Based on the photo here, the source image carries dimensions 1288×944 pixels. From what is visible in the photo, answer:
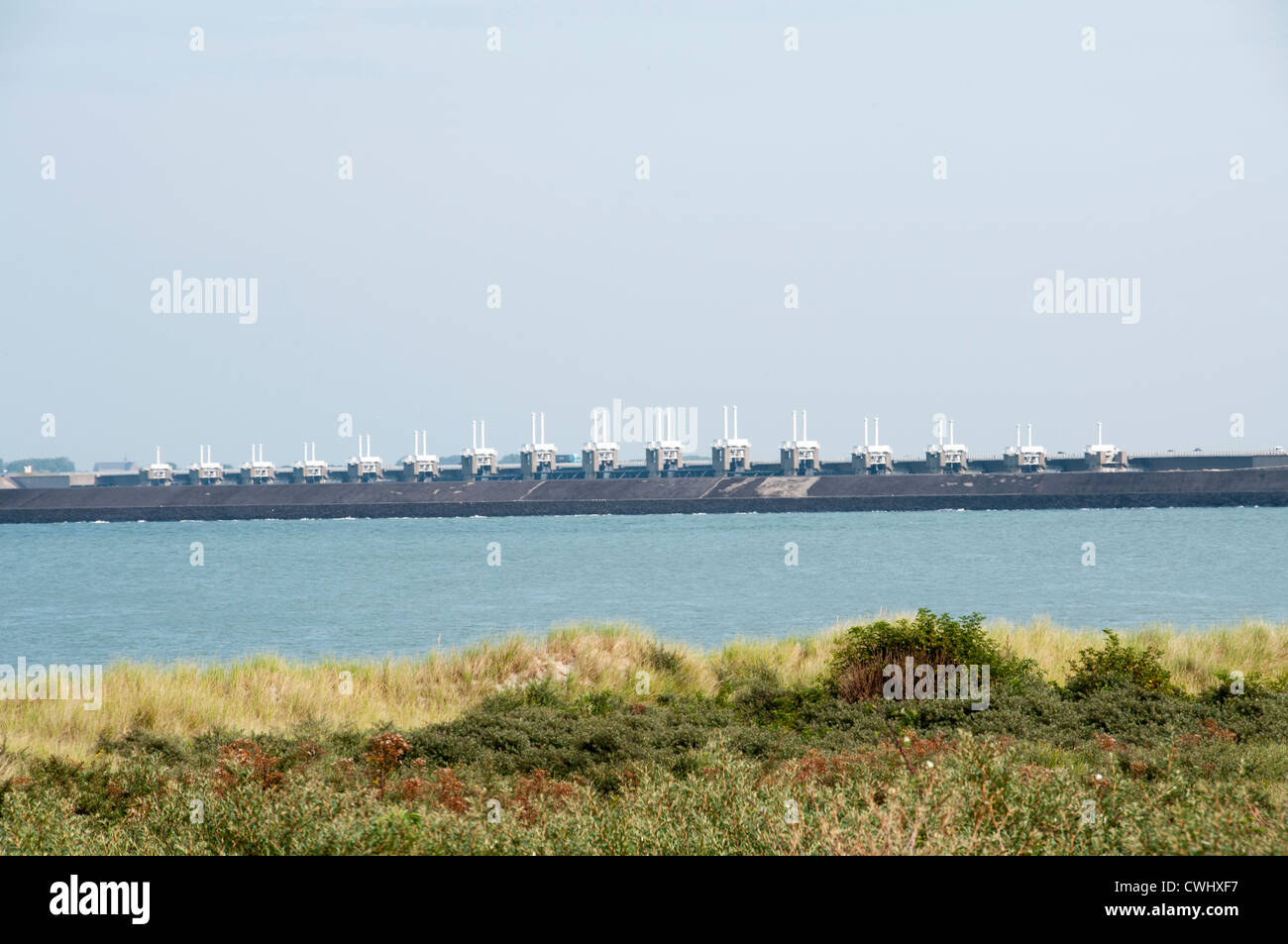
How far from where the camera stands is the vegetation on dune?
228 inches

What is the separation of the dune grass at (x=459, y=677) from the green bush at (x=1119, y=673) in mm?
831

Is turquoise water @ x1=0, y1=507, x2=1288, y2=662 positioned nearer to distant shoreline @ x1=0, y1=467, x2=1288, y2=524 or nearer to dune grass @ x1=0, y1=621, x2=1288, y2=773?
dune grass @ x1=0, y1=621, x2=1288, y2=773

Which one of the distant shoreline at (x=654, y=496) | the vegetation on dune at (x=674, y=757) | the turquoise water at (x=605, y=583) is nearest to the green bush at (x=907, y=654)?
the vegetation on dune at (x=674, y=757)

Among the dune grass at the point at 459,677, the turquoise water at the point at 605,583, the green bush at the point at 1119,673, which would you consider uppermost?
the green bush at the point at 1119,673

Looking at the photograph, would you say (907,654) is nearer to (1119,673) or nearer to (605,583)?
(1119,673)

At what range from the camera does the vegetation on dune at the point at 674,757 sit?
5801 mm

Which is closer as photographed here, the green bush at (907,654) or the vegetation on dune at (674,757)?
the vegetation on dune at (674,757)

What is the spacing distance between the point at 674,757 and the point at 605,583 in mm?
37661

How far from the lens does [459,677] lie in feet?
56.7

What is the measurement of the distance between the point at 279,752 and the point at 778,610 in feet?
87.5

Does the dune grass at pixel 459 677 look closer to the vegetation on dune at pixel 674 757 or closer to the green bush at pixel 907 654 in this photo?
the vegetation on dune at pixel 674 757

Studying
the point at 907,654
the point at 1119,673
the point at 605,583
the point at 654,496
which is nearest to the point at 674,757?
the point at 907,654
